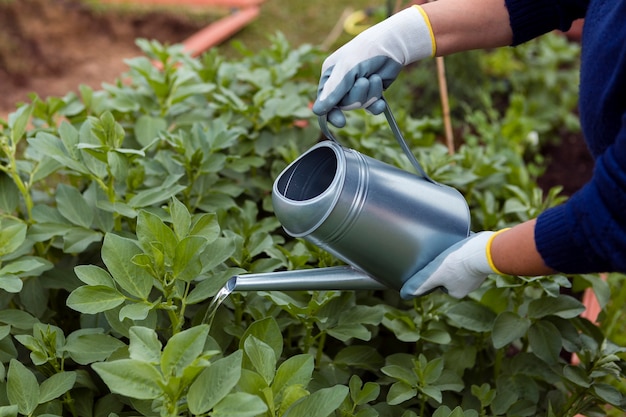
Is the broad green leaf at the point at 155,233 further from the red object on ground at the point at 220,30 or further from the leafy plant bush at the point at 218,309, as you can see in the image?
the red object on ground at the point at 220,30

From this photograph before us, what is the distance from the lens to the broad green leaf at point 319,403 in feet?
3.43

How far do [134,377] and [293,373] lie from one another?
250 millimetres

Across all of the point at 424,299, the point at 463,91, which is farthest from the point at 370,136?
the point at 463,91

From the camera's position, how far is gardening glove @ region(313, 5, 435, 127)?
127 centimetres

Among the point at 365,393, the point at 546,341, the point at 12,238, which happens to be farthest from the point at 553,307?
the point at 12,238

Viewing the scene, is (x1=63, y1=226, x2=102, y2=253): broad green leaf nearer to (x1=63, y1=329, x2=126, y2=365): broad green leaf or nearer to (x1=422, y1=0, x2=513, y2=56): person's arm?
(x1=63, y1=329, x2=126, y2=365): broad green leaf

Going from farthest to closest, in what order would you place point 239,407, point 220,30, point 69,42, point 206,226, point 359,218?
1. point 69,42
2. point 220,30
3. point 206,226
4. point 359,218
5. point 239,407

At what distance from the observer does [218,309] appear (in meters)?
1.36

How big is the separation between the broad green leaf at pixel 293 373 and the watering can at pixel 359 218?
13 cm

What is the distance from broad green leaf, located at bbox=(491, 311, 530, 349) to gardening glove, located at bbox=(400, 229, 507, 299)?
19 centimetres

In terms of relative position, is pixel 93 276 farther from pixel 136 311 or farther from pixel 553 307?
pixel 553 307

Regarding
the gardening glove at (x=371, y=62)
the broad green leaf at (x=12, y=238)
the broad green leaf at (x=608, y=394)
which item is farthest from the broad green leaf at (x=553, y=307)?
the broad green leaf at (x=12, y=238)

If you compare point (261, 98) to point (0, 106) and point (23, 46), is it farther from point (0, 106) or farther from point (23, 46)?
point (23, 46)

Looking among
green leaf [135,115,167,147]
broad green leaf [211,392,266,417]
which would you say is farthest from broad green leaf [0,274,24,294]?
green leaf [135,115,167,147]
